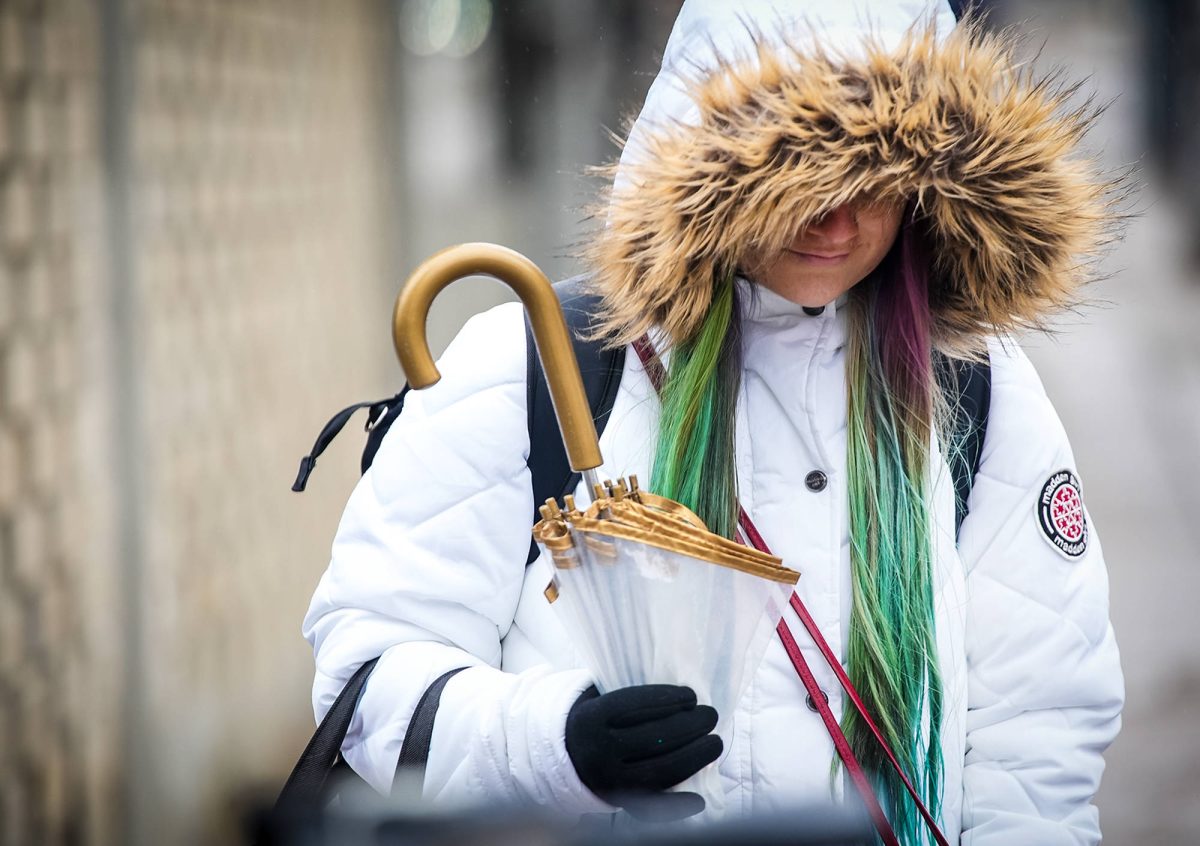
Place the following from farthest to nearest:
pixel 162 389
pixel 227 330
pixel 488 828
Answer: pixel 227 330, pixel 162 389, pixel 488 828

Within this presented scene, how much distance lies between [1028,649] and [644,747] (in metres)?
0.53

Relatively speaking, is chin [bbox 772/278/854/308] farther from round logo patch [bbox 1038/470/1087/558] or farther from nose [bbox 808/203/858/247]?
round logo patch [bbox 1038/470/1087/558]

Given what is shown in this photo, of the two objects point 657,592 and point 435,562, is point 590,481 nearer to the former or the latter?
point 657,592

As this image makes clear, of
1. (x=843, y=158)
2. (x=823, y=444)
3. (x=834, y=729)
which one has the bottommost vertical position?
(x=834, y=729)

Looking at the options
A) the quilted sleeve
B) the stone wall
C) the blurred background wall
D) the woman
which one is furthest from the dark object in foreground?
the stone wall

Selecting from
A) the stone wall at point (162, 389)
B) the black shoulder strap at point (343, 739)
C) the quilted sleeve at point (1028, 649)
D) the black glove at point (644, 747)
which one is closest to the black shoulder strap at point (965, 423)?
the quilted sleeve at point (1028, 649)

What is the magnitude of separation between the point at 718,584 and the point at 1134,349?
7.98m

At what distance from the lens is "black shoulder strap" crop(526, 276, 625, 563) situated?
137cm

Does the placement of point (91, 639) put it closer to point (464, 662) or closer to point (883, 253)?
point (464, 662)

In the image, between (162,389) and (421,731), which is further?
(162,389)

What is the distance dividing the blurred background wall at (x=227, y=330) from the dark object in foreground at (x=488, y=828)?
6 cm

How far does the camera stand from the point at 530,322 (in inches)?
46.0

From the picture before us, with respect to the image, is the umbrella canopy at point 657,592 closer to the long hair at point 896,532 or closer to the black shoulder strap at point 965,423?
the long hair at point 896,532

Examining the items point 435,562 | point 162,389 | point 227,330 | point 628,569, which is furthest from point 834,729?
point 227,330
